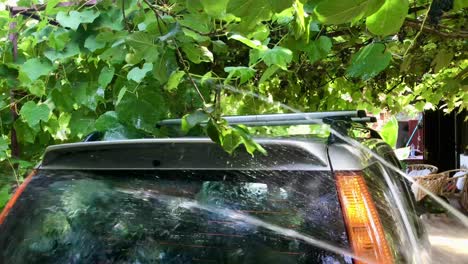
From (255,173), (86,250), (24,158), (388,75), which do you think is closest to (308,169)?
(255,173)

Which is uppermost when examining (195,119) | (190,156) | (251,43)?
(251,43)

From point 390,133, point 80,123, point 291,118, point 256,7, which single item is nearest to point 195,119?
point 256,7

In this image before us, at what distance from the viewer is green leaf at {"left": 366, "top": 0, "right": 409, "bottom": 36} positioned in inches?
55.1

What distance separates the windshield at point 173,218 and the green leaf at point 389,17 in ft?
1.59

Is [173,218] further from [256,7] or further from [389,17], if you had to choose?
[389,17]

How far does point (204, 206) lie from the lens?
6.02 feet

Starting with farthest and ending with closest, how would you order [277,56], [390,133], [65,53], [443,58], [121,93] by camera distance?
[390,133]
[443,58]
[121,93]
[65,53]
[277,56]

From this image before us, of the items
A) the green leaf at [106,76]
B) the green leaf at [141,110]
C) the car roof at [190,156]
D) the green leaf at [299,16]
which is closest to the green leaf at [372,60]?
the green leaf at [299,16]

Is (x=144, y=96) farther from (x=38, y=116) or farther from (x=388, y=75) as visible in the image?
(x=388, y=75)

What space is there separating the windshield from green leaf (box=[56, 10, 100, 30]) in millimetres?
757

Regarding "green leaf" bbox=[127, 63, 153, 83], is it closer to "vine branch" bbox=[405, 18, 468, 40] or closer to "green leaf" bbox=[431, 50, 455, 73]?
"vine branch" bbox=[405, 18, 468, 40]

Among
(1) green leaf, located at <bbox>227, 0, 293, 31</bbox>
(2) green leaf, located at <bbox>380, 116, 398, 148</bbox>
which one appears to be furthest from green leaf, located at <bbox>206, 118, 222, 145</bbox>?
(2) green leaf, located at <bbox>380, 116, 398, 148</bbox>

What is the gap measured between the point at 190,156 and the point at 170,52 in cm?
45

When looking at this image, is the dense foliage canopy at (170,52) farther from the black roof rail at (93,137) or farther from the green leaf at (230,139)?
the black roof rail at (93,137)
